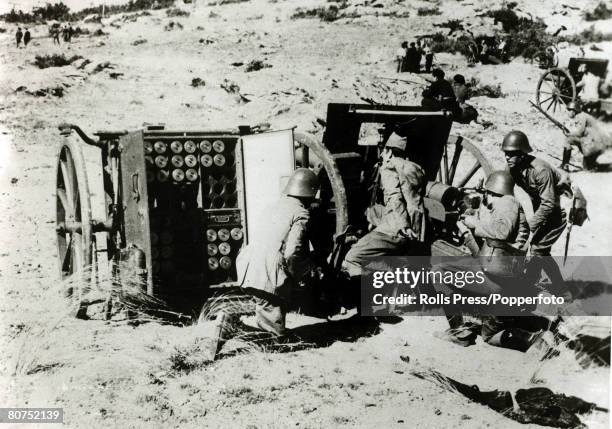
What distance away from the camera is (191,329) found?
5992 mm

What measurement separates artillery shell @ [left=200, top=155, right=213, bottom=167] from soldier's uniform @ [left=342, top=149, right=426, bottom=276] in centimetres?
187

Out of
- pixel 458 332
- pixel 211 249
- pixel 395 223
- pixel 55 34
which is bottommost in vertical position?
pixel 458 332

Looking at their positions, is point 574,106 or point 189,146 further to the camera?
point 574,106

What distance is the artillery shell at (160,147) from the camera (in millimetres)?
6415

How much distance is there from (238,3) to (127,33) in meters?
3.42

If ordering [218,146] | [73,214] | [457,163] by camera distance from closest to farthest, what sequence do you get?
1. [73,214]
2. [218,146]
3. [457,163]

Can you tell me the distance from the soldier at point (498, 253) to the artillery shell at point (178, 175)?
303 centimetres

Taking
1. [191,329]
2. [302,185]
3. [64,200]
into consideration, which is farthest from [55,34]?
[302,185]

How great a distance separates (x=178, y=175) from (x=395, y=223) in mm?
2453

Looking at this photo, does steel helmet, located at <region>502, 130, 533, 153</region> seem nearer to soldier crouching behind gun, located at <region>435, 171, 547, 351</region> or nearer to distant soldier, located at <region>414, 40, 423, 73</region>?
soldier crouching behind gun, located at <region>435, 171, 547, 351</region>

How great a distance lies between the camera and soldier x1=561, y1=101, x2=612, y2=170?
368 inches

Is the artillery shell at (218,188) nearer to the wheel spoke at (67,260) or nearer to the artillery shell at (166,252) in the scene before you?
the artillery shell at (166,252)

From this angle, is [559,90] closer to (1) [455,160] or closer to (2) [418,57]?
(2) [418,57]

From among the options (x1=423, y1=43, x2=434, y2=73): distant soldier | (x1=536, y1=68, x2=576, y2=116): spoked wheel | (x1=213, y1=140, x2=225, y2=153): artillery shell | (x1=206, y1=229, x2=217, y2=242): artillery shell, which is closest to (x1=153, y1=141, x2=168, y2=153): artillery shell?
(x1=213, y1=140, x2=225, y2=153): artillery shell
